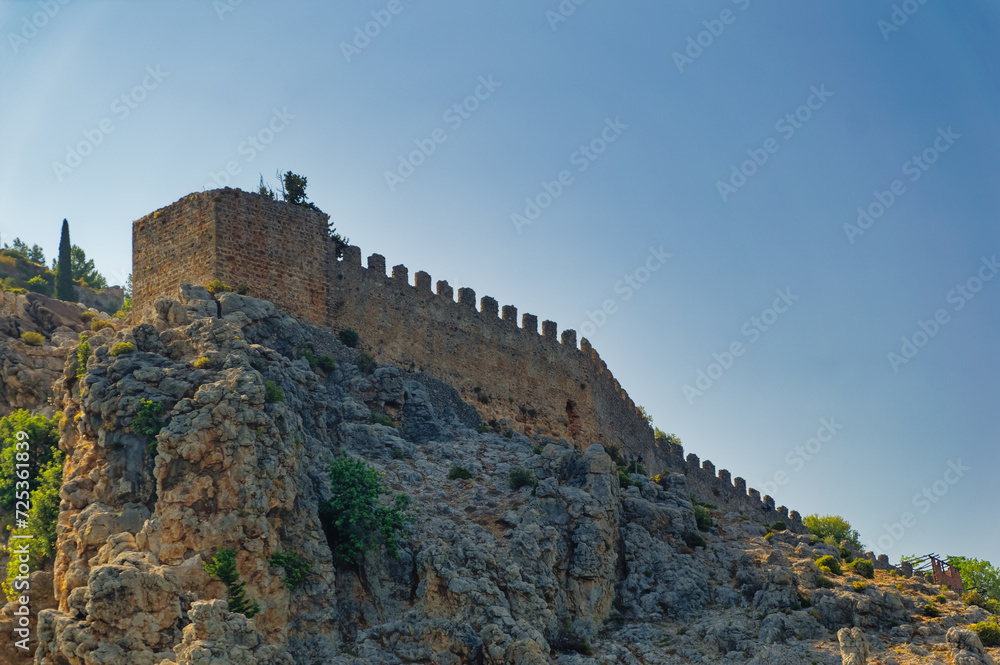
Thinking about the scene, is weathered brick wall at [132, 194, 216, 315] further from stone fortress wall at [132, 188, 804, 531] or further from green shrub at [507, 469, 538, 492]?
green shrub at [507, 469, 538, 492]

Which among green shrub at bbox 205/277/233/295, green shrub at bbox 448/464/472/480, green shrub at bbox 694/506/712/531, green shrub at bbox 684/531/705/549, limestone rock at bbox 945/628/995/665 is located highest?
green shrub at bbox 205/277/233/295

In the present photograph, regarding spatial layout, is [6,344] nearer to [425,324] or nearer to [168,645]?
[425,324]

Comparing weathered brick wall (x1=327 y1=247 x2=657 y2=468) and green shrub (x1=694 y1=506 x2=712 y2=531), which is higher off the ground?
weathered brick wall (x1=327 y1=247 x2=657 y2=468)

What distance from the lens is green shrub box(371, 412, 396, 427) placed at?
142ft

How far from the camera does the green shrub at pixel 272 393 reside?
36.2 metres

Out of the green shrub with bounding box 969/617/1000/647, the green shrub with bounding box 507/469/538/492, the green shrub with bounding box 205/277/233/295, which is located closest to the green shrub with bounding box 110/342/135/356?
the green shrub with bounding box 205/277/233/295

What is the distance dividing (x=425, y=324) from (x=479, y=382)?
4.01 metres

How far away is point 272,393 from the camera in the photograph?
120 feet

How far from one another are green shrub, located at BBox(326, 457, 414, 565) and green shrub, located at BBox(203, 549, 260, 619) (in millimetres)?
4120

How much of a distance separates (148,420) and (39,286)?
3769 centimetres

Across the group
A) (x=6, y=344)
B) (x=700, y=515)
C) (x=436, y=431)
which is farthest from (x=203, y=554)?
(x=700, y=515)

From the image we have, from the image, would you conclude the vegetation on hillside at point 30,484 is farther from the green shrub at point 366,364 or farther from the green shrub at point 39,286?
the green shrub at point 39,286

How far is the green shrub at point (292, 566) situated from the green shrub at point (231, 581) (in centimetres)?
118

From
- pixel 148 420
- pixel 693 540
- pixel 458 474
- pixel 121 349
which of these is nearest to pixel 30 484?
pixel 121 349
